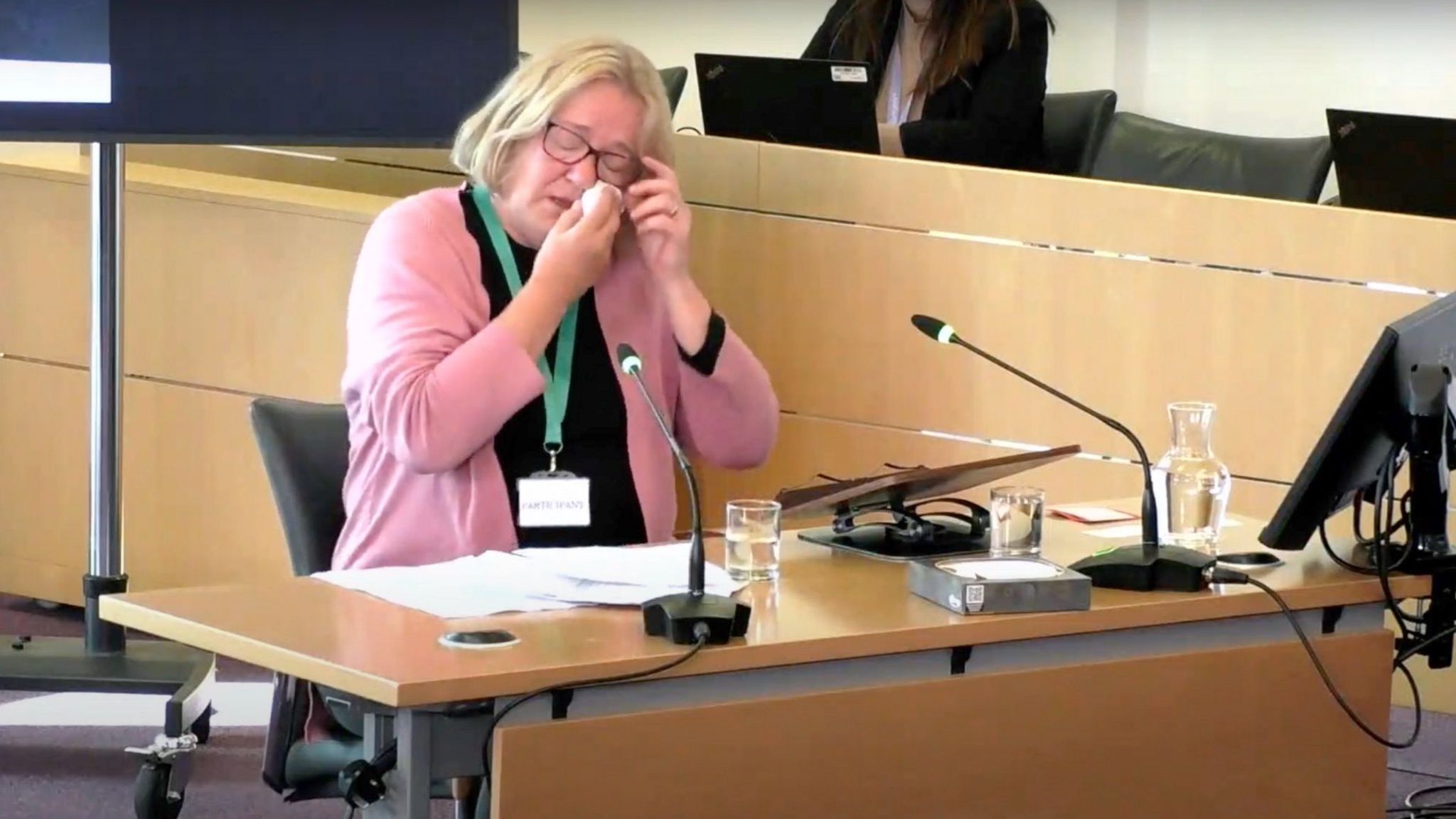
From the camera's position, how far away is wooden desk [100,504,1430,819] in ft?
6.61

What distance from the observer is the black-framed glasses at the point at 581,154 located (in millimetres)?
2846

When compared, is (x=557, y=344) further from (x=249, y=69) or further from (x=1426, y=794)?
(x=1426, y=794)

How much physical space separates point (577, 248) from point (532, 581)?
615 millimetres

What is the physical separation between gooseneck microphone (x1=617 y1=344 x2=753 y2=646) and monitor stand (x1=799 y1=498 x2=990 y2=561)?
1.51 ft

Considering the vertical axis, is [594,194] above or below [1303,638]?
above

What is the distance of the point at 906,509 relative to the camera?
269 centimetres

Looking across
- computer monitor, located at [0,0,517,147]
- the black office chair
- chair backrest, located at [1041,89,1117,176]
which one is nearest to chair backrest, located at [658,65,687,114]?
chair backrest, located at [1041,89,1117,176]

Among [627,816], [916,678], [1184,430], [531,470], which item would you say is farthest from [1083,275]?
[627,816]

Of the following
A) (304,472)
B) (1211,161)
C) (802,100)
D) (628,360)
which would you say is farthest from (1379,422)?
(1211,161)

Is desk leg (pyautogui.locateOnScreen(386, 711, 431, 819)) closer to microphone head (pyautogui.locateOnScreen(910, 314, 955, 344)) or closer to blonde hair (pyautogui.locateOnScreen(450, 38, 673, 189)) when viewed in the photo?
microphone head (pyautogui.locateOnScreen(910, 314, 955, 344))

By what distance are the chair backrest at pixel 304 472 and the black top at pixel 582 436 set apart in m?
0.22

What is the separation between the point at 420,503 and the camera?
2729 millimetres

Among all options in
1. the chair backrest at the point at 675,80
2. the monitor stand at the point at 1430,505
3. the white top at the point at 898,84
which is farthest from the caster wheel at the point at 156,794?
the white top at the point at 898,84

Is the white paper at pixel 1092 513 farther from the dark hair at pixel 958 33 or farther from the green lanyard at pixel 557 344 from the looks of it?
the dark hair at pixel 958 33
